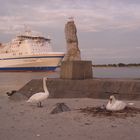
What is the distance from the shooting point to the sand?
19.1 ft

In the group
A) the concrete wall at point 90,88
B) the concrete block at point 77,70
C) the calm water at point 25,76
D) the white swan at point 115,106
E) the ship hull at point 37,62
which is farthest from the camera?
the ship hull at point 37,62

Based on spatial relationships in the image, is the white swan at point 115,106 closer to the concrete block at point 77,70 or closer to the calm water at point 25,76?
the concrete block at point 77,70

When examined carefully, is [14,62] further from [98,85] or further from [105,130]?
[105,130]

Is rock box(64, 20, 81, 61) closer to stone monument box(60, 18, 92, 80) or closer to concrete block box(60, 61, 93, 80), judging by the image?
stone monument box(60, 18, 92, 80)

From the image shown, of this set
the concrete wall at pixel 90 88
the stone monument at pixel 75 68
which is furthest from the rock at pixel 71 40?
the concrete wall at pixel 90 88

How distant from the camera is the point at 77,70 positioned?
1262 cm

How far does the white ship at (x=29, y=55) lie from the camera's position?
67562 millimetres

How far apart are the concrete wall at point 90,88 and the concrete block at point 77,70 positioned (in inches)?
12.9

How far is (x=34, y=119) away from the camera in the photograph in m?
7.68

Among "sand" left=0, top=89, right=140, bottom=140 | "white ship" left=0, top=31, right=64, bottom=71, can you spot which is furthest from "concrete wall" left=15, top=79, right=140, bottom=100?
"white ship" left=0, top=31, right=64, bottom=71

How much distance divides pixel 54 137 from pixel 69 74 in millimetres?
7013

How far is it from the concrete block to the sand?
3887 millimetres

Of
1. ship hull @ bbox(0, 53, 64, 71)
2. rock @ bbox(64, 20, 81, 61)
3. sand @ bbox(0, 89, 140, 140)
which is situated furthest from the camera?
ship hull @ bbox(0, 53, 64, 71)

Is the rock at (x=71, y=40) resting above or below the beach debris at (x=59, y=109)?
above
